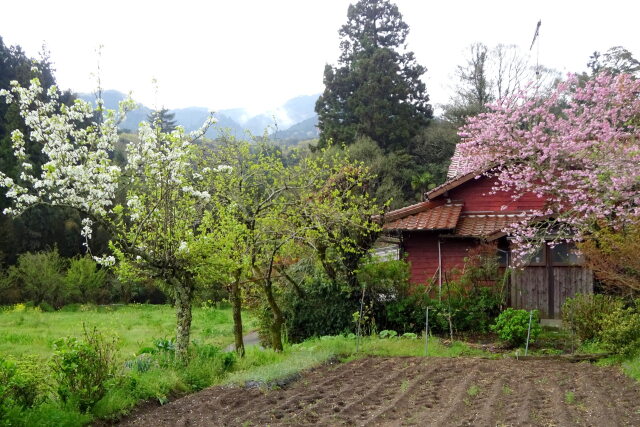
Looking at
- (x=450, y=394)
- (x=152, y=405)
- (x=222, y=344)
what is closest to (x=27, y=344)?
(x=222, y=344)

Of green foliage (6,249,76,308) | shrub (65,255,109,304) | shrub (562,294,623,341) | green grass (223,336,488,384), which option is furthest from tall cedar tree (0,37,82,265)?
shrub (562,294,623,341)

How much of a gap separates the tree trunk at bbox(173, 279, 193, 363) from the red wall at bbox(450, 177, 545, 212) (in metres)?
11.2

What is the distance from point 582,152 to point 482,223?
5.97 meters

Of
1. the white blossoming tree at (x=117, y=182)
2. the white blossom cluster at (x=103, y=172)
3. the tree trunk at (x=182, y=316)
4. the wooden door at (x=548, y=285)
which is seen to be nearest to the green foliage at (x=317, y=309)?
the wooden door at (x=548, y=285)

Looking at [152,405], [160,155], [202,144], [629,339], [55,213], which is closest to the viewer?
[152,405]

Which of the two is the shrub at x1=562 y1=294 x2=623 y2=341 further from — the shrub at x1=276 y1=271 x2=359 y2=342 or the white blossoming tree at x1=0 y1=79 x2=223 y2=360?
the white blossoming tree at x1=0 y1=79 x2=223 y2=360

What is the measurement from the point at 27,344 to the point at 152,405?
26.8ft

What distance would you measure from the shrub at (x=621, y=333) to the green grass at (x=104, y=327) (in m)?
→ 8.92

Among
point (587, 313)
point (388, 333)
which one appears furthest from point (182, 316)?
point (587, 313)

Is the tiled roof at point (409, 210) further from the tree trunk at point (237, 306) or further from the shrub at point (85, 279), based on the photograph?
the shrub at point (85, 279)

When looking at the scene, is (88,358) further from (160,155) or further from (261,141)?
(261,141)

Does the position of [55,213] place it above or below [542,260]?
above

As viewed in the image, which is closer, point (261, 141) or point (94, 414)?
point (94, 414)

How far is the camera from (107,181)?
6785 millimetres
